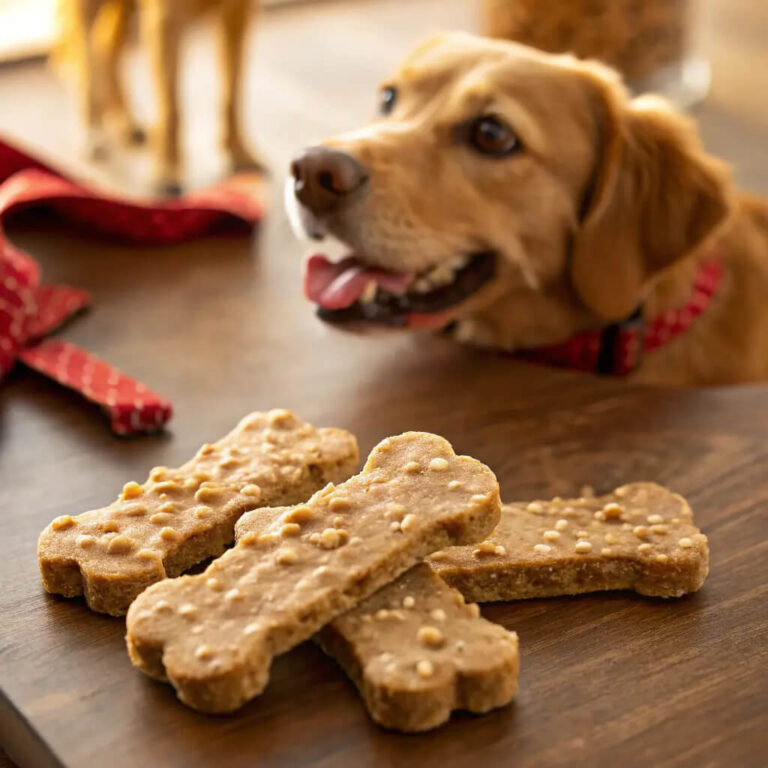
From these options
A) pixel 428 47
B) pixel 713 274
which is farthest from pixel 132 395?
pixel 713 274

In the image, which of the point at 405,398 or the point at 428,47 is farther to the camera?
the point at 428,47

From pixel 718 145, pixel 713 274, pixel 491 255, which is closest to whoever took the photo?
pixel 491 255

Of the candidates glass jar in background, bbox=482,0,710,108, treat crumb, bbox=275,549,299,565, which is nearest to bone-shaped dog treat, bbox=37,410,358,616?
treat crumb, bbox=275,549,299,565

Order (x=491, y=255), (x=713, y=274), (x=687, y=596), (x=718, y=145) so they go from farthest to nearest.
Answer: (x=718, y=145), (x=713, y=274), (x=491, y=255), (x=687, y=596)

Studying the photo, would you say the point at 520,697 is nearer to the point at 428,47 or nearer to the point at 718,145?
the point at 428,47

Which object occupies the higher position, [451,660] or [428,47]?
[428,47]

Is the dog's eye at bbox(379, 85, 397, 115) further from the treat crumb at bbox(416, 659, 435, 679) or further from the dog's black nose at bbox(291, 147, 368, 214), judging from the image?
the treat crumb at bbox(416, 659, 435, 679)

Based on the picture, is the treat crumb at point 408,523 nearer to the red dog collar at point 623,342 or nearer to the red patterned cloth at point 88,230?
the red patterned cloth at point 88,230

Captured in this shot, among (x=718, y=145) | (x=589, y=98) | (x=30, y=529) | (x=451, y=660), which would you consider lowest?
(x=718, y=145)

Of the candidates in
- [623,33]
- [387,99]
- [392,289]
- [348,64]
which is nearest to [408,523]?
[392,289]
